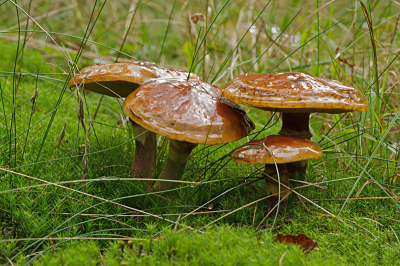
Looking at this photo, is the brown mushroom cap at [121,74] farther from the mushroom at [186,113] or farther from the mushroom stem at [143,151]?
the mushroom stem at [143,151]

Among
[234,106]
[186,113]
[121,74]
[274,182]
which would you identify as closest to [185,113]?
[186,113]

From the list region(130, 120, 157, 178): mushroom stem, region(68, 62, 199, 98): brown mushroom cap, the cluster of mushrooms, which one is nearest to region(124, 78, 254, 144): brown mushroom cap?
the cluster of mushrooms

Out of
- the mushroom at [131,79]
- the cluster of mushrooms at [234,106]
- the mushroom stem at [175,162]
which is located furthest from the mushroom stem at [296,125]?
the mushroom at [131,79]

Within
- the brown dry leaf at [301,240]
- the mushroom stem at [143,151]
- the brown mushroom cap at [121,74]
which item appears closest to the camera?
the brown dry leaf at [301,240]

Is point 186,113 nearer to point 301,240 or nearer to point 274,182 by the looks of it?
point 274,182

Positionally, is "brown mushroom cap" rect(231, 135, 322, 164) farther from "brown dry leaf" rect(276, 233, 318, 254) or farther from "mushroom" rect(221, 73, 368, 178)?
"brown dry leaf" rect(276, 233, 318, 254)

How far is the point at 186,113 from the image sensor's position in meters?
2.13

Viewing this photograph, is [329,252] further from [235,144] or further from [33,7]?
[33,7]

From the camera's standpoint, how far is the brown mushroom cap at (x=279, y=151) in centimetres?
206

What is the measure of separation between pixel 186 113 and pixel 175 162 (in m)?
0.63

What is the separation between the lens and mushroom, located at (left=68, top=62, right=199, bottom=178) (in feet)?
7.86

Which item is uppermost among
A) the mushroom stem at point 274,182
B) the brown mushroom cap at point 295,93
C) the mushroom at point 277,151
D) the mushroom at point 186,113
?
the brown mushroom cap at point 295,93

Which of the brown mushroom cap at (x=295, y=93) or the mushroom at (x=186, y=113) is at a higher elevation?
the brown mushroom cap at (x=295, y=93)

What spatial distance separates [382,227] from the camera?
7.47 feet
